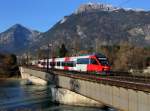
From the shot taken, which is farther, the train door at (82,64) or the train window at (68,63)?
the train window at (68,63)

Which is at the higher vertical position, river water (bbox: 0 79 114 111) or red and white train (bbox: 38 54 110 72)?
red and white train (bbox: 38 54 110 72)

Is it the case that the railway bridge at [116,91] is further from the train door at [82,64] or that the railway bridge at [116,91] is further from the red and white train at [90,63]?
the train door at [82,64]

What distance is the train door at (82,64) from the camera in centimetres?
7915

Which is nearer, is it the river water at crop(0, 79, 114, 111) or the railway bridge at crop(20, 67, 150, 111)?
the railway bridge at crop(20, 67, 150, 111)

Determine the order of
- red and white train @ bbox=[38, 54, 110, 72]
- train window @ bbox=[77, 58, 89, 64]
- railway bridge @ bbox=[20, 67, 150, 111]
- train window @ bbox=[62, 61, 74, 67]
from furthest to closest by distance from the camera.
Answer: train window @ bbox=[62, 61, 74, 67], train window @ bbox=[77, 58, 89, 64], red and white train @ bbox=[38, 54, 110, 72], railway bridge @ bbox=[20, 67, 150, 111]

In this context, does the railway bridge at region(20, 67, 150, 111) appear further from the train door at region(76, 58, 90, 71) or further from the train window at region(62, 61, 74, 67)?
the train window at region(62, 61, 74, 67)

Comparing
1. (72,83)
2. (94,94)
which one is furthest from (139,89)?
(72,83)

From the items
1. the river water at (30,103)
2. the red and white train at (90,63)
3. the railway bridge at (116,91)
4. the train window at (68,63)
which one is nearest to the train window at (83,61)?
the red and white train at (90,63)

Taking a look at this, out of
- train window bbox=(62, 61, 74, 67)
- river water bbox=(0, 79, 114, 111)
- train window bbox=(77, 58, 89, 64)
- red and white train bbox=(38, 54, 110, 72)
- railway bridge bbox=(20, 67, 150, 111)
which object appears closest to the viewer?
railway bridge bbox=(20, 67, 150, 111)

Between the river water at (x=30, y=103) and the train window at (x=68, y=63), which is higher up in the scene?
the train window at (x=68, y=63)

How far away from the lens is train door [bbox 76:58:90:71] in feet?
260

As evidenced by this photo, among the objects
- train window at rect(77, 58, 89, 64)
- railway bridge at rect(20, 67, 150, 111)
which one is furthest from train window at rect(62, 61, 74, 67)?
railway bridge at rect(20, 67, 150, 111)

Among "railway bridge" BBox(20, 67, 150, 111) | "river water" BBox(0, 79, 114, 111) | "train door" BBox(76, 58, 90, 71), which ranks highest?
"train door" BBox(76, 58, 90, 71)

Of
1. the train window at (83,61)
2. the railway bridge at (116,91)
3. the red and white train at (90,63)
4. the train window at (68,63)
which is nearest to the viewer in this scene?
the railway bridge at (116,91)
